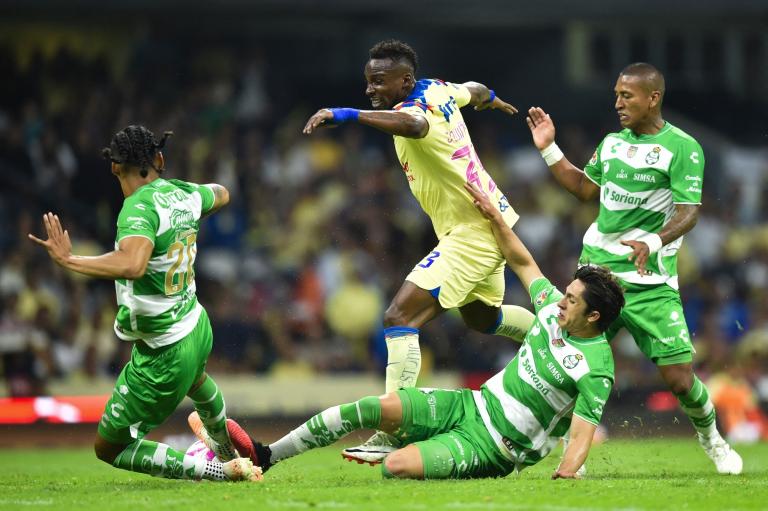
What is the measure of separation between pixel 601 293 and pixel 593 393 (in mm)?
633

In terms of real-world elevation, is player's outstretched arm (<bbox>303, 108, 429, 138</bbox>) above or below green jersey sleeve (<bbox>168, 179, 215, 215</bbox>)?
above

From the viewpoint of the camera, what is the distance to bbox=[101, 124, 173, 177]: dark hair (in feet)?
27.4

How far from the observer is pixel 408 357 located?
30.6 feet

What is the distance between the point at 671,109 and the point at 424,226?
568cm

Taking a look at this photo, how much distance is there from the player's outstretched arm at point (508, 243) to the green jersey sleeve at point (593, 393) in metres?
1.10

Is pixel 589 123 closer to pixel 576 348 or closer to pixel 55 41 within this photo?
pixel 55 41

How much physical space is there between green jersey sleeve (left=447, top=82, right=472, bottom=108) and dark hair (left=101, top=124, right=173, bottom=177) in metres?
2.59

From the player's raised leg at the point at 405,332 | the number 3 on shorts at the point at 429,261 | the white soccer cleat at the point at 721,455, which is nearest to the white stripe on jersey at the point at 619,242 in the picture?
the number 3 on shorts at the point at 429,261

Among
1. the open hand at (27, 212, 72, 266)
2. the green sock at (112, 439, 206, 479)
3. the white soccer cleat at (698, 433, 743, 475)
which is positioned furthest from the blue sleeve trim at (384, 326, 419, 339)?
the open hand at (27, 212, 72, 266)

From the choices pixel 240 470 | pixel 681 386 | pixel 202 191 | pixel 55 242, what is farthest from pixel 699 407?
pixel 55 242

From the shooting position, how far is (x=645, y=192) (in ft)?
30.8

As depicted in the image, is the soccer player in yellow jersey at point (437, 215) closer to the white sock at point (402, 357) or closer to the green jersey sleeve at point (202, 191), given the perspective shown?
the white sock at point (402, 357)

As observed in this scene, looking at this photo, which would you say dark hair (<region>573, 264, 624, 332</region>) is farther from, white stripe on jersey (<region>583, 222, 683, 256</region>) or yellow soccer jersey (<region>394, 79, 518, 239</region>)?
yellow soccer jersey (<region>394, 79, 518, 239</region>)

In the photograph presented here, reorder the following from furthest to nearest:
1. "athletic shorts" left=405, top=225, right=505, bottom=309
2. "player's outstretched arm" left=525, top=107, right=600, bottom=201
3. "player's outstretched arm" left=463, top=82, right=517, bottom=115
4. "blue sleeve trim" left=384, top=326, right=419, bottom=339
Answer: "player's outstretched arm" left=463, top=82, right=517, bottom=115 → "player's outstretched arm" left=525, top=107, right=600, bottom=201 → "athletic shorts" left=405, top=225, right=505, bottom=309 → "blue sleeve trim" left=384, top=326, right=419, bottom=339
